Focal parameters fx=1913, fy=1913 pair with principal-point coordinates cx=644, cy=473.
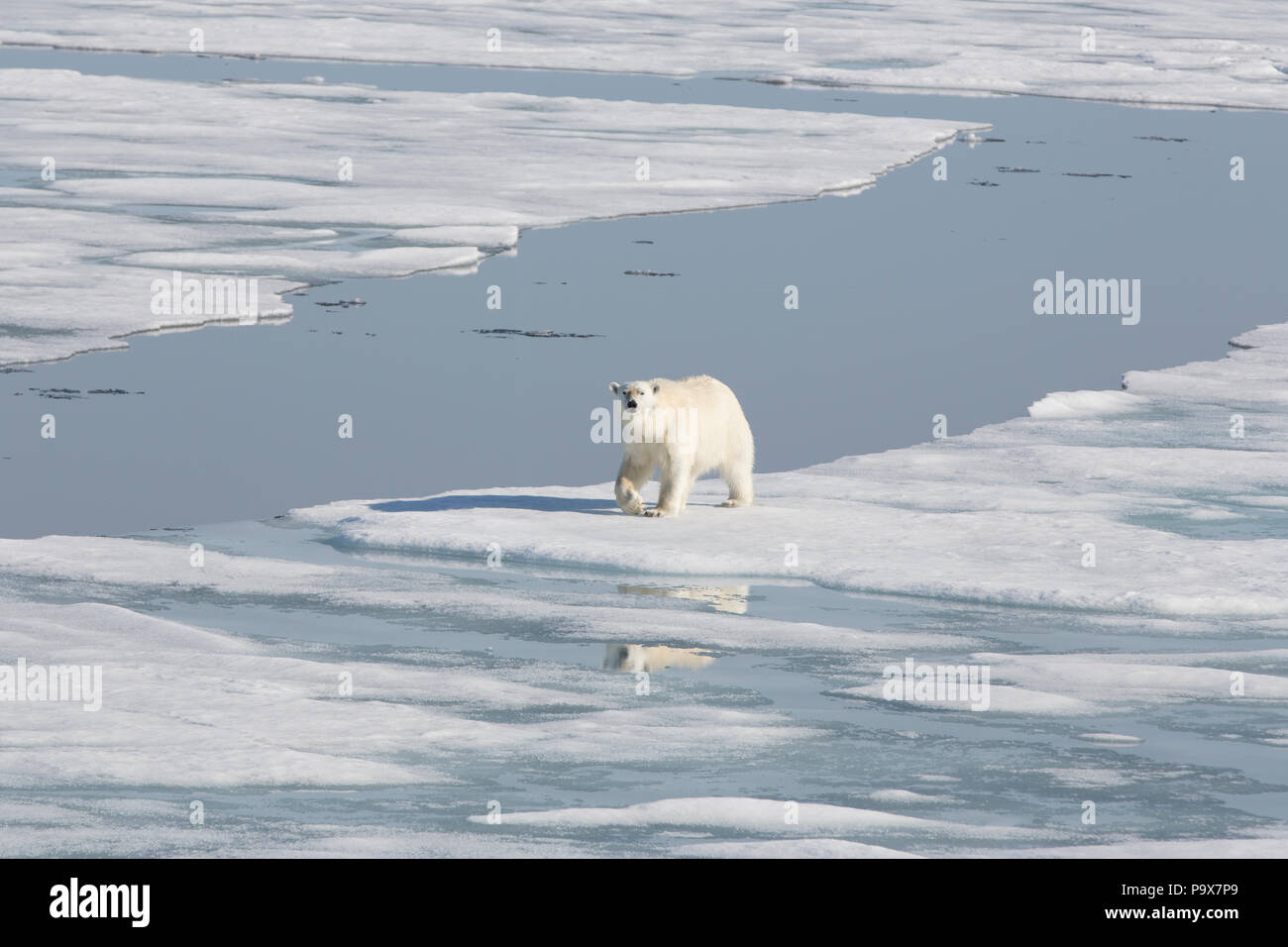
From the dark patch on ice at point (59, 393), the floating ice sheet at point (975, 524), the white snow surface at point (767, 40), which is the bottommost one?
the floating ice sheet at point (975, 524)

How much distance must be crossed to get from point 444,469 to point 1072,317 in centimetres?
575

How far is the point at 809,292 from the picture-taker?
12688mm

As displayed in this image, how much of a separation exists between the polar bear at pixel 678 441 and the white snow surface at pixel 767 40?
17.2m

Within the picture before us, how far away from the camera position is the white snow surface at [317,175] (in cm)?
1156

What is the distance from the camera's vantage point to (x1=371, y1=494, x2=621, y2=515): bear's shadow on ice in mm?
7316

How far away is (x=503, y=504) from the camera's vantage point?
744cm

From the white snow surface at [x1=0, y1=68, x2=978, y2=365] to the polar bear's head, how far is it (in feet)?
12.6

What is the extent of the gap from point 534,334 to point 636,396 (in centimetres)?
406

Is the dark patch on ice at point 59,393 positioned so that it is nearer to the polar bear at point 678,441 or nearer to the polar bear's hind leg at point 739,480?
the polar bear at point 678,441
